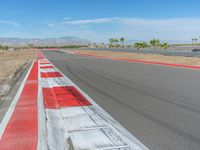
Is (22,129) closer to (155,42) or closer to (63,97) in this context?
(63,97)

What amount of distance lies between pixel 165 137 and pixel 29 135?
2.58 m

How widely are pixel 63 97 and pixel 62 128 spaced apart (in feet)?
11.4

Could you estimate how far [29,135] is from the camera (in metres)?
5.01

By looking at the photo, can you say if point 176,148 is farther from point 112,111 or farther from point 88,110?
point 88,110

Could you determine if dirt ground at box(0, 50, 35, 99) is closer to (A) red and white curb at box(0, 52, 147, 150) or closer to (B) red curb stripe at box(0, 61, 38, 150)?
(B) red curb stripe at box(0, 61, 38, 150)

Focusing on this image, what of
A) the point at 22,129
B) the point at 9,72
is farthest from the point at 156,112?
the point at 9,72

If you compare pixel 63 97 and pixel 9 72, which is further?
pixel 9 72

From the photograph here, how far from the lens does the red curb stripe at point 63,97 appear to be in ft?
25.3

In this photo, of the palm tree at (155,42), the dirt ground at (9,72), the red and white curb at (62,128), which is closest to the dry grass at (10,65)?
the dirt ground at (9,72)

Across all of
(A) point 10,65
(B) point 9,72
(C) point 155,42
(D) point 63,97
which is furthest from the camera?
(C) point 155,42

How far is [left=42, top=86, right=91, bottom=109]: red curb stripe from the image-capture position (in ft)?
25.3

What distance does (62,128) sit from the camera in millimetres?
5398

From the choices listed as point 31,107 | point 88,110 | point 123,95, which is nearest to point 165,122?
point 88,110

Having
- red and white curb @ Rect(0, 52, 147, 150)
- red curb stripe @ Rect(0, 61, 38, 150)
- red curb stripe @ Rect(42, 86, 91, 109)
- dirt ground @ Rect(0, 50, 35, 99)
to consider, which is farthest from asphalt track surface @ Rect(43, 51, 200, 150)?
dirt ground @ Rect(0, 50, 35, 99)
